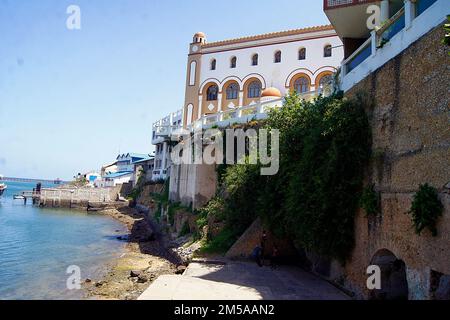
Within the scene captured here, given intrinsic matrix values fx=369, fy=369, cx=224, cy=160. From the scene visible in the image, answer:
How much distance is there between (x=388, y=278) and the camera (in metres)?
9.09

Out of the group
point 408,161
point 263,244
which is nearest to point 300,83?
point 263,244

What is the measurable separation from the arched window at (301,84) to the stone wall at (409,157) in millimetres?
20839

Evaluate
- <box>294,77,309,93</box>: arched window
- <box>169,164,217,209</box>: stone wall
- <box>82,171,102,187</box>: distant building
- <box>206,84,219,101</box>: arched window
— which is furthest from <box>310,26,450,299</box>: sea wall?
<box>82,171,102,187</box>: distant building

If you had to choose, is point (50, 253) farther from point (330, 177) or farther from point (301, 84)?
point (301, 84)

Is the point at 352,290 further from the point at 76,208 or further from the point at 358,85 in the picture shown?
the point at 76,208

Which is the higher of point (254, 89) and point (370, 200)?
point (254, 89)

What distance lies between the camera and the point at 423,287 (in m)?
6.83

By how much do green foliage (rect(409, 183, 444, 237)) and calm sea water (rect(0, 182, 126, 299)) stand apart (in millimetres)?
12286

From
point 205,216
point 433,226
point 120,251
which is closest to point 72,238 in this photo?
point 120,251

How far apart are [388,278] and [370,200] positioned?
204cm

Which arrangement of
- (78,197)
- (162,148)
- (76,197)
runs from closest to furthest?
(162,148)
(78,197)
(76,197)

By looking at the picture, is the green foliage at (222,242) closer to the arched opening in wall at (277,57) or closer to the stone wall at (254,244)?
the stone wall at (254,244)

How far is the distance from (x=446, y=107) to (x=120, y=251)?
20.8 meters
